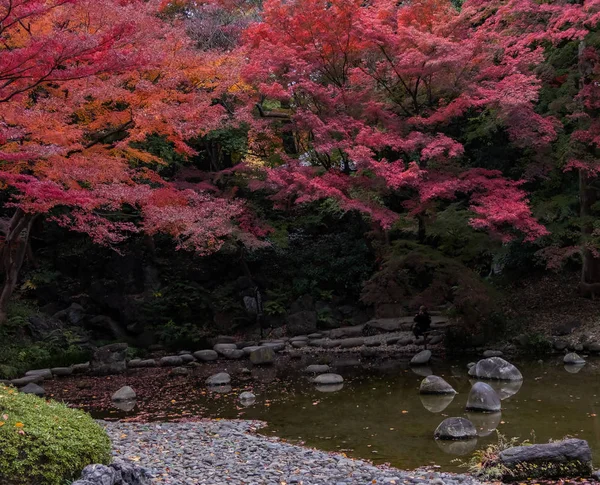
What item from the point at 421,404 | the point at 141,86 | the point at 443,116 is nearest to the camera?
the point at 421,404

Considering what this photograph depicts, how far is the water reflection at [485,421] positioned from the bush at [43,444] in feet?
15.9

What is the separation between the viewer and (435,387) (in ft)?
31.2

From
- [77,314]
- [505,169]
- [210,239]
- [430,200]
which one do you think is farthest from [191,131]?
[505,169]

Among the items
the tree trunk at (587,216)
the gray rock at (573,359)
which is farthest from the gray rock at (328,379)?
the tree trunk at (587,216)

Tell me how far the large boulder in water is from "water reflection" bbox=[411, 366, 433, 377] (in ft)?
2.78

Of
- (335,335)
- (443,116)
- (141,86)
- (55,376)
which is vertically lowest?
(335,335)

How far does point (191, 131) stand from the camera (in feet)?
36.8

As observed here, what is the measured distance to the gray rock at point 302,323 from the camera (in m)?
16.3

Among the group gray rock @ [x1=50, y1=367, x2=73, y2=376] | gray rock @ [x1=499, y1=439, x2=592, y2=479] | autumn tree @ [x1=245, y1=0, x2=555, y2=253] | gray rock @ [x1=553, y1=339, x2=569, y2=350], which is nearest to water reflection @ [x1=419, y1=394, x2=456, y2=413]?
gray rock @ [x1=499, y1=439, x2=592, y2=479]

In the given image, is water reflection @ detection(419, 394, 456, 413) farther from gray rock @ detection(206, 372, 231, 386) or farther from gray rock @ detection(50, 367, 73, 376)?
gray rock @ detection(50, 367, 73, 376)

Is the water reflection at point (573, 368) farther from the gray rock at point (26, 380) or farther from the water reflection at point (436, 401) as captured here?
the gray rock at point (26, 380)

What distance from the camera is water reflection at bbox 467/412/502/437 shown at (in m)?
7.40

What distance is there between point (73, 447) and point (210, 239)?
9.25 metres

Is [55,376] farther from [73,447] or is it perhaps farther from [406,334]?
[73,447]
